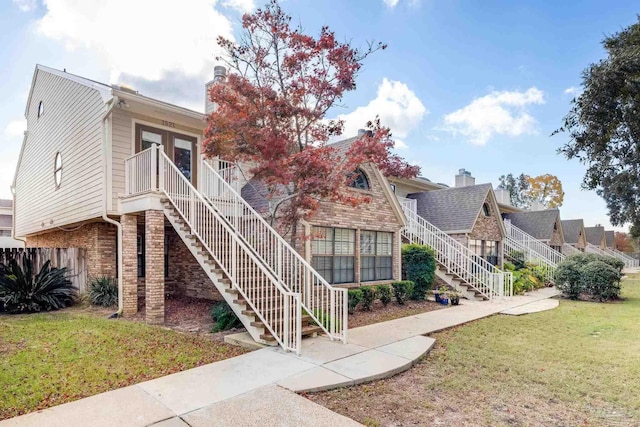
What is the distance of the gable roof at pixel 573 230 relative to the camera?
32219mm

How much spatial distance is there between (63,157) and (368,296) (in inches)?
402

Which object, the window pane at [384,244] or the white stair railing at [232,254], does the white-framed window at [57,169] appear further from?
the window pane at [384,244]

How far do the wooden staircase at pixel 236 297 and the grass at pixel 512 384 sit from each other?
2189 mm

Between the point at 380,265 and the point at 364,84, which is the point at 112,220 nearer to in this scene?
the point at 364,84

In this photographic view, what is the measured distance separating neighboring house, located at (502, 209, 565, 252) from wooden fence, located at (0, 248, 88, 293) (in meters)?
25.6

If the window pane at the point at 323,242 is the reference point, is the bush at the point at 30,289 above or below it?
below

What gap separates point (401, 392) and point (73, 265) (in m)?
11.1

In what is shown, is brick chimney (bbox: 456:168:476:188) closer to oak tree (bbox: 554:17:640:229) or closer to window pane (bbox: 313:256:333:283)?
oak tree (bbox: 554:17:640:229)

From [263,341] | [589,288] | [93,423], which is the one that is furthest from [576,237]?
[93,423]

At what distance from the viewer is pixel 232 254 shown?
7.18 metres

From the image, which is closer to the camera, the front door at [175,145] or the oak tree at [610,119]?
the oak tree at [610,119]

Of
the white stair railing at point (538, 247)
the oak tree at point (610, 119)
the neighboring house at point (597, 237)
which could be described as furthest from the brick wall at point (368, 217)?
the neighboring house at point (597, 237)

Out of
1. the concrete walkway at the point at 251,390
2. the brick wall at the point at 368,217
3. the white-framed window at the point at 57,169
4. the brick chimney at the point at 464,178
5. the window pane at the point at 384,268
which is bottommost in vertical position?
the concrete walkway at the point at 251,390

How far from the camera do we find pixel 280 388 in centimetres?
465
